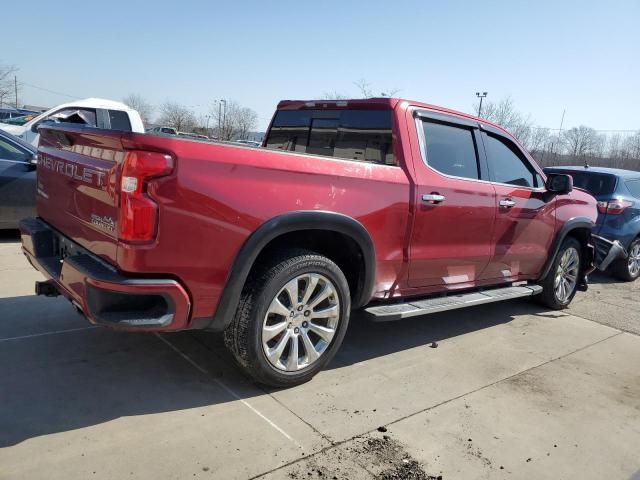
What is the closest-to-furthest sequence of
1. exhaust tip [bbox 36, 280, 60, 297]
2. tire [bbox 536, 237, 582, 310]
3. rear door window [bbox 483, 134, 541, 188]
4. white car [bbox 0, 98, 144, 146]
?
exhaust tip [bbox 36, 280, 60, 297]
rear door window [bbox 483, 134, 541, 188]
tire [bbox 536, 237, 582, 310]
white car [bbox 0, 98, 144, 146]

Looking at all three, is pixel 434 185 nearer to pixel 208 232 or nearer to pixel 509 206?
pixel 509 206

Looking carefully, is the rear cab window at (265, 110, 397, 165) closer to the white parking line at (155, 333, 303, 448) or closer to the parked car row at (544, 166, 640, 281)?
the white parking line at (155, 333, 303, 448)

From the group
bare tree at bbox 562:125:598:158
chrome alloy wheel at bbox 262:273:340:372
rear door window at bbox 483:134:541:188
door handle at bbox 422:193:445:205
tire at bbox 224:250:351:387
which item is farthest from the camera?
bare tree at bbox 562:125:598:158

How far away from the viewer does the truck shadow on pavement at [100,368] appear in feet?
9.77

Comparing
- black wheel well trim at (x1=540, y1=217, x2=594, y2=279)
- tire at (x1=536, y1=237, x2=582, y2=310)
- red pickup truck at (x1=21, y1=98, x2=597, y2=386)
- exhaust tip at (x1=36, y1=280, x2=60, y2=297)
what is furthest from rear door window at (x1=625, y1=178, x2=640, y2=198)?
exhaust tip at (x1=36, y1=280, x2=60, y2=297)

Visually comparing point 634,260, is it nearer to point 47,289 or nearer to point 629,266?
point 629,266

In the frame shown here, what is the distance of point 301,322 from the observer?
11.3ft

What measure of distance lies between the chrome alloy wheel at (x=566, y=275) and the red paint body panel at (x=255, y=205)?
139cm

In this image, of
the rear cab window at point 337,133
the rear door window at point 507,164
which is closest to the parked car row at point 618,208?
the rear door window at point 507,164

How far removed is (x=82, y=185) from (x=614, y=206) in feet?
24.8

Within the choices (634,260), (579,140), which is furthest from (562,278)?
(579,140)

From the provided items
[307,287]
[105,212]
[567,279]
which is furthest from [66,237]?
[567,279]

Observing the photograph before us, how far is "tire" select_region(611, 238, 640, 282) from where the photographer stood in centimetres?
828

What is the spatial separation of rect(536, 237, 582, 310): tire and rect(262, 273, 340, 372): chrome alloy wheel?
11.1ft
